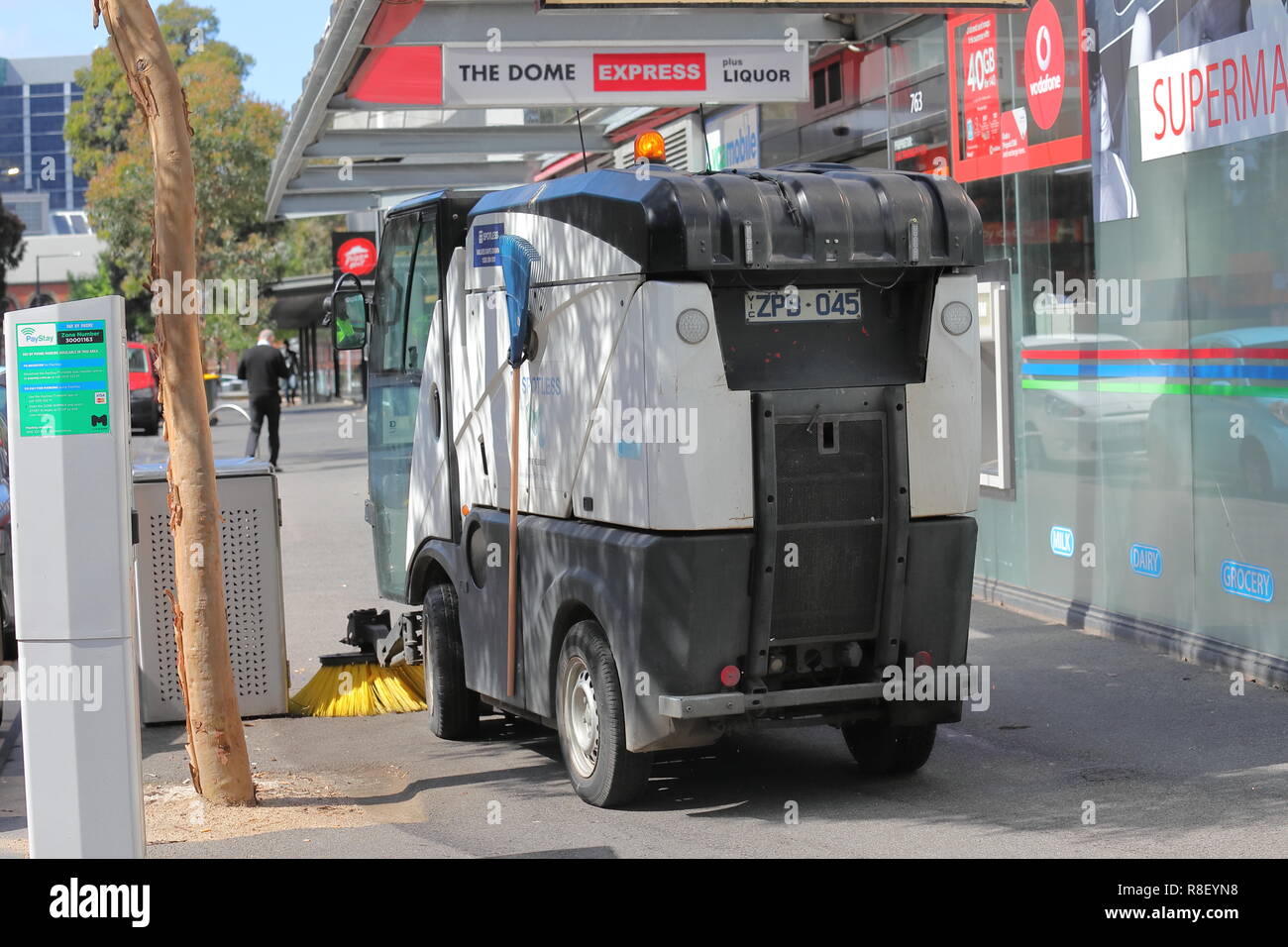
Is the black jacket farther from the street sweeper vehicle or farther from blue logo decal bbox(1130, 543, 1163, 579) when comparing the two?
the street sweeper vehicle

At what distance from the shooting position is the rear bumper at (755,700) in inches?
250

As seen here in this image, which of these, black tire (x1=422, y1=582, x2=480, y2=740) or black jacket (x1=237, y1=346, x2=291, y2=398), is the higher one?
black jacket (x1=237, y1=346, x2=291, y2=398)

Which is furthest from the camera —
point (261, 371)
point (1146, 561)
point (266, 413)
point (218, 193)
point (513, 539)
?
point (218, 193)

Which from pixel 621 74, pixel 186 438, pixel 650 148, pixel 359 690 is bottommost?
pixel 359 690

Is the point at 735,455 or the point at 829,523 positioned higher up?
the point at 735,455

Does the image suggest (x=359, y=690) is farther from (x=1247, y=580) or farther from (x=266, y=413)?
(x=266, y=413)

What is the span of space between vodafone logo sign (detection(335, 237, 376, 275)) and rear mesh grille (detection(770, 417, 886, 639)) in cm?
1362

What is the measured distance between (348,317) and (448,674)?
2172 mm

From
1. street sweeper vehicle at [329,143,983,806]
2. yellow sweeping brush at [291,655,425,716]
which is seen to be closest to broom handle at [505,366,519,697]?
street sweeper vehicle at [329,143,983,806]

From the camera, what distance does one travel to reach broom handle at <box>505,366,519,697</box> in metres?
7.38

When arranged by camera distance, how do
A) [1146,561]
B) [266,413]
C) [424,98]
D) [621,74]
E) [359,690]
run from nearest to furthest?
[359,690] < [1146,561] < [621,74] < [424,98] < [266,413]

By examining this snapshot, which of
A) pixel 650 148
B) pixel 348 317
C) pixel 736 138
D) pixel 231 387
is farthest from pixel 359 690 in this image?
pixel 231 387

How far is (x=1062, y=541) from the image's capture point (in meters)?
11.1

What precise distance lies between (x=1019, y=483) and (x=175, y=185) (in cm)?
677
